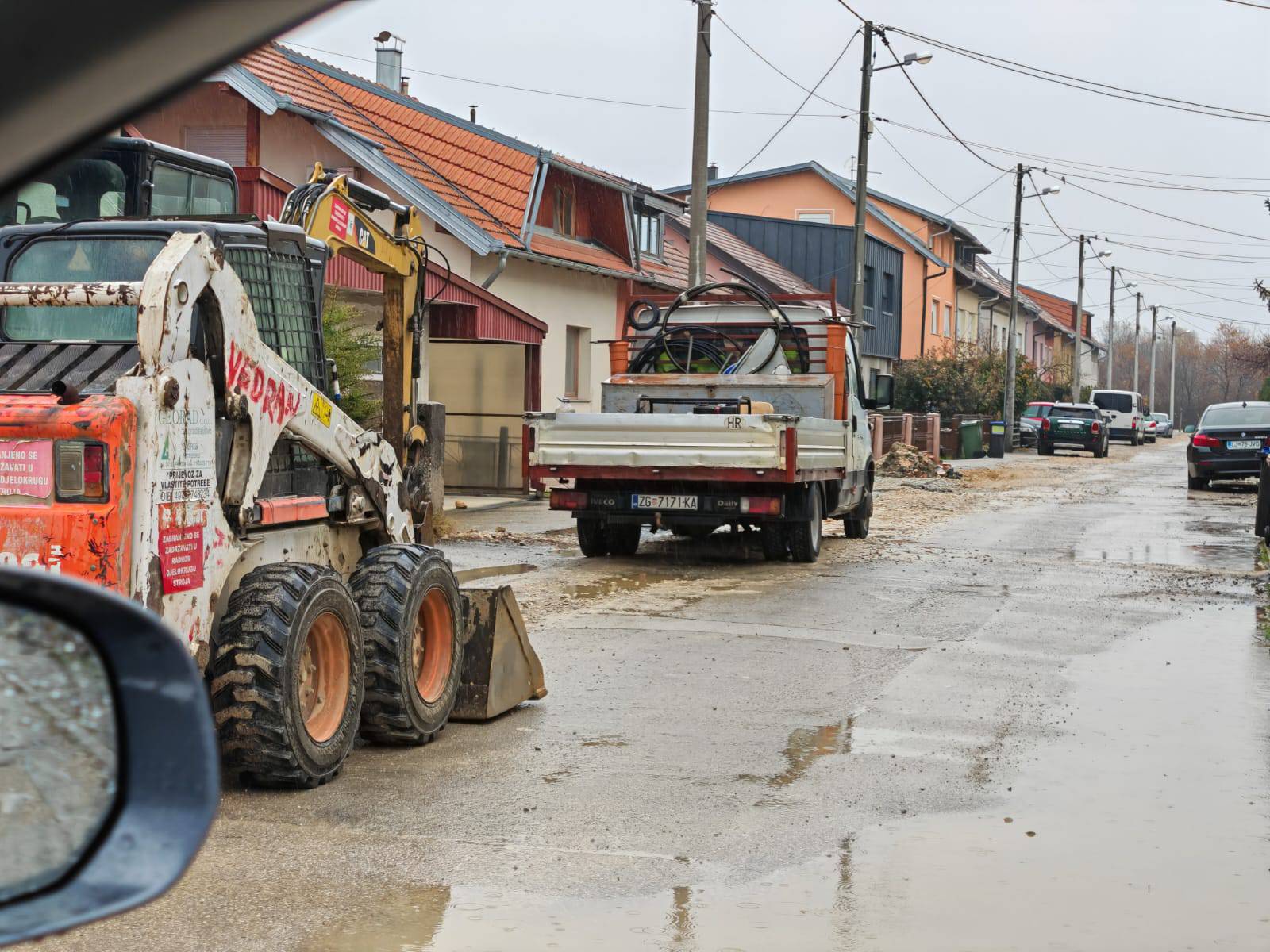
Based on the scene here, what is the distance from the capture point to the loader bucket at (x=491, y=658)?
25.0ft

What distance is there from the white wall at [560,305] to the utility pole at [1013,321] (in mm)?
24101

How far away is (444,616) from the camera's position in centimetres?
740

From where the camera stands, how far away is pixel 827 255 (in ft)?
162

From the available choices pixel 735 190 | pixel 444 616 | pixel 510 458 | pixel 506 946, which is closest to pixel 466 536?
pixel 510 458

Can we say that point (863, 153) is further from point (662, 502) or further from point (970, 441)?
point (662, 502)

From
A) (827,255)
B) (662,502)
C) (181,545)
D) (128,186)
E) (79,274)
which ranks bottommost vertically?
(662,502)

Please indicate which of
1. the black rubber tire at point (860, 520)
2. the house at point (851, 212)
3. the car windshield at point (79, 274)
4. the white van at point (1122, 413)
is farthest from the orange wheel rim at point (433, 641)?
the white van at point (1122, 413)

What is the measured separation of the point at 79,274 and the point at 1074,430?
1773 inches

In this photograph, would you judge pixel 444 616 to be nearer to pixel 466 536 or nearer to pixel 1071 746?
pixel 1071 746

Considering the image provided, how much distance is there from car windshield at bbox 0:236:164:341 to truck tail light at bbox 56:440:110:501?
1.00m

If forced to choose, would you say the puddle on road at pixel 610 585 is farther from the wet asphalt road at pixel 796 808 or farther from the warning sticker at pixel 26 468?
the warning sticker at pixel 26 468

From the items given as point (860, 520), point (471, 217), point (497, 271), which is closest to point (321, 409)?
point (860, 520)

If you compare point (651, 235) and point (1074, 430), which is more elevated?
point (651, 235)

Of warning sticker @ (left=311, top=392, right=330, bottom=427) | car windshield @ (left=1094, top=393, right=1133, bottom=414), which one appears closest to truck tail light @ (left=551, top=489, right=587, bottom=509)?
warning sticker @ (left=311, top=392, right=330, bottom=427)
